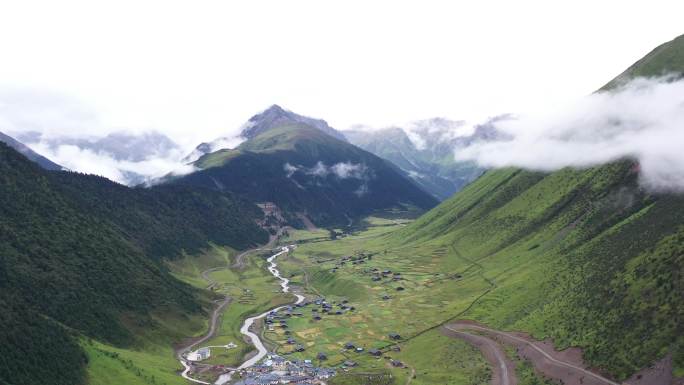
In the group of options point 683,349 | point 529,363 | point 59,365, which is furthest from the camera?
point 529,363

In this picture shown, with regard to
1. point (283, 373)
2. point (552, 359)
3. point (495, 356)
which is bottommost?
point (495, 356)

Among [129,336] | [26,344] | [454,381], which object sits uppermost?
[26,344]

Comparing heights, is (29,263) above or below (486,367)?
above

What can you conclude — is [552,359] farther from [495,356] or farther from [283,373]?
[283,373]

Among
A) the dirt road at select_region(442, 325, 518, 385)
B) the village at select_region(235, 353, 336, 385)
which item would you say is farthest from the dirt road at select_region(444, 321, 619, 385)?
the village at select_region(235, 353, 336, 385)

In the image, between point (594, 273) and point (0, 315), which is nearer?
point (0, 315)

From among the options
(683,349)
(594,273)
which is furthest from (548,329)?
(683,349)

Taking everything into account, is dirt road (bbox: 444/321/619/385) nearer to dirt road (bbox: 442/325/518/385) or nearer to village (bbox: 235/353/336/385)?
dirt road (bbox: 442/325/518/385)

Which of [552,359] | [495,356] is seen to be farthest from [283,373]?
[552,359]

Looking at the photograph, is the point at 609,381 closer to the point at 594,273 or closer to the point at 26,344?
the point at 594,273
